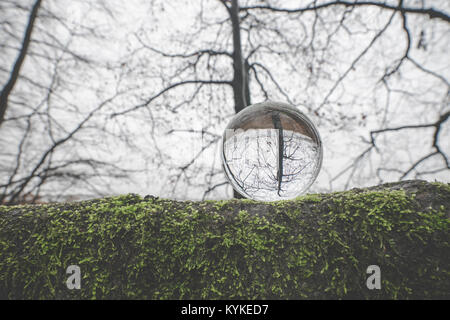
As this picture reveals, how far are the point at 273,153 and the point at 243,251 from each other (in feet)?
2.98

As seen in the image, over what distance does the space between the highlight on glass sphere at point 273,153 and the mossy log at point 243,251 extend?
450 mm

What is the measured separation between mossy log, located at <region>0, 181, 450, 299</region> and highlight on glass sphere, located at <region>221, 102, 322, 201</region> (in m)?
0.45

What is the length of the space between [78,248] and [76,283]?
20 centimetres

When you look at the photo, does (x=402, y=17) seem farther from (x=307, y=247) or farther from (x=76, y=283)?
(x=76, y=283)

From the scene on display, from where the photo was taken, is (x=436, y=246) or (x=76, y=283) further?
(x=76, y=283)

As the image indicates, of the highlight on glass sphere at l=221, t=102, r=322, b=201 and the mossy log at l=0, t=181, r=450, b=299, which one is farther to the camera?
the highlight on glass sphere at l=221, t=102, r=322, b=201

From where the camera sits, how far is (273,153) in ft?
6.30

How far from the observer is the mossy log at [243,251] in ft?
4.01

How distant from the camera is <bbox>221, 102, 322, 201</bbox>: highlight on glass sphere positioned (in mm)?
1907

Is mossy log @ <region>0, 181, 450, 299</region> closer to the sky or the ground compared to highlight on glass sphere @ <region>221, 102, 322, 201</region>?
closer to the ground

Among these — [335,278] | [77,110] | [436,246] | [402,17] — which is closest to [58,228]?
[335,278]

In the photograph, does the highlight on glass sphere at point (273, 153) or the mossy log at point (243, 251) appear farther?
the highlight on glass sphere at point (273, 153)

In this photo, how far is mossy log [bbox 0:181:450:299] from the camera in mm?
1223
